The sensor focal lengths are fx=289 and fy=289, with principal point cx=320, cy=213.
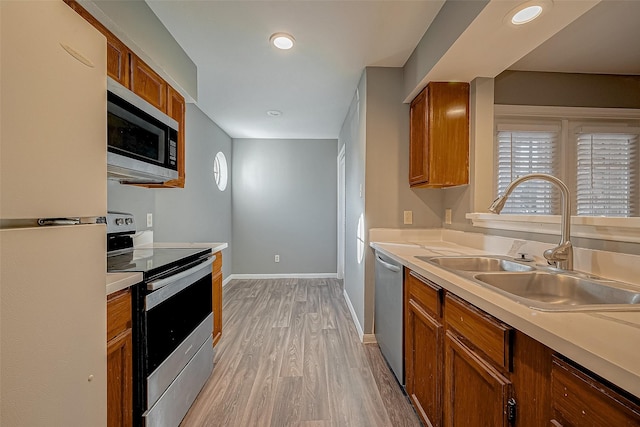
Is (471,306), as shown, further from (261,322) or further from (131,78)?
(261,322)

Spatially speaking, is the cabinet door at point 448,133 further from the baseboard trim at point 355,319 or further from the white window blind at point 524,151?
the baseboard trim at point 355,319

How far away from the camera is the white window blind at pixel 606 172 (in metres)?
2.62

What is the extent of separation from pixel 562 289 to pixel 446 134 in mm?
1363

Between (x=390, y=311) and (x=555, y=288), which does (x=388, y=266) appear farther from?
(x=555, y=288)

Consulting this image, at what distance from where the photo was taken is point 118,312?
112cm

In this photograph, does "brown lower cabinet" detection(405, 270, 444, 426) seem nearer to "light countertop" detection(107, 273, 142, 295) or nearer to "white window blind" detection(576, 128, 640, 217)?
"light countertop" detection(107, 273, 142, 295)

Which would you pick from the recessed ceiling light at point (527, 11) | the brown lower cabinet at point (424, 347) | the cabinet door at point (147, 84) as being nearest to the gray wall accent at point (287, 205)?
the cabinet door at point (147, 84)

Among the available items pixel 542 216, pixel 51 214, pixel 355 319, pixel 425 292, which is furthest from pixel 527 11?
pixel 355 319

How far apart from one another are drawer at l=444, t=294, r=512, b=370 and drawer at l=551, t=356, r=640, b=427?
17 cm

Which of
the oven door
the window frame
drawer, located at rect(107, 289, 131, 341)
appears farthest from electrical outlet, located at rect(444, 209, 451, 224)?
drawer, located at rect(107, 289, 131, 341)

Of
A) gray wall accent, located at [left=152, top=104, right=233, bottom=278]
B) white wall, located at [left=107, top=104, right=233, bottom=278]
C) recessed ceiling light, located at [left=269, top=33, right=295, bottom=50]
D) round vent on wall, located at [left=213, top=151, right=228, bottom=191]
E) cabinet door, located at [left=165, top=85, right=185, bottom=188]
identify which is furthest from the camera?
round vent on wall, located at [left=213, top=151, right=228, bottom=191]

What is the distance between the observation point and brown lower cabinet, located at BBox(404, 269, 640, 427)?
0.60 meters

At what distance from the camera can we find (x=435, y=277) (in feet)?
4.18

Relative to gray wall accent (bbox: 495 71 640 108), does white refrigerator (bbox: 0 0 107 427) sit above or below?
below
